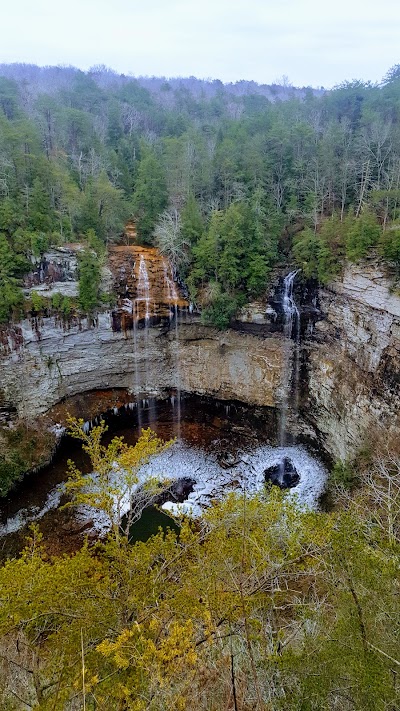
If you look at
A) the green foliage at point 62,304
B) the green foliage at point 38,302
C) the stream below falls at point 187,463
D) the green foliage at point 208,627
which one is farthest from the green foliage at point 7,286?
the green foliage at point 208,627

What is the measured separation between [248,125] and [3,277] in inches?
894

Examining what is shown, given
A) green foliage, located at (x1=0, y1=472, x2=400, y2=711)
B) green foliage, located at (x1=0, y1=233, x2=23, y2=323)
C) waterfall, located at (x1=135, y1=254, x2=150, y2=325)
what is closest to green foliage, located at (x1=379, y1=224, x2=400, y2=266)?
waterfall, located at (x1=135, y1=254, x2=150, y2=325)

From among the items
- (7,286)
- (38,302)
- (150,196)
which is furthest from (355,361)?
(7,286)

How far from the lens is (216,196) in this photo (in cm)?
2695

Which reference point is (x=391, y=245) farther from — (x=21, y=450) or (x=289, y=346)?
(x=21, y=450)

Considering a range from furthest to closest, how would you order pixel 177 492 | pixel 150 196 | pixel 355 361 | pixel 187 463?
pixel 150 196
pixel 187 463
pixel 355 361
pixel 177 492

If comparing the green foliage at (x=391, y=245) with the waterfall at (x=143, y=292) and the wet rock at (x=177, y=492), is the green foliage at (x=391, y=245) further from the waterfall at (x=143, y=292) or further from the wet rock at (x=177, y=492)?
the wet rock at (x=177, y=492)

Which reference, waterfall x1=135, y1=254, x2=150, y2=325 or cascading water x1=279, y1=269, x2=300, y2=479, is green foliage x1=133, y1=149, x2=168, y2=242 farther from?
cascading water x1=279, y1=269, x2=300, y2=479

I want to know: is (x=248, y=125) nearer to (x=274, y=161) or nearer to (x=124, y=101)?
(x=274, y=161)

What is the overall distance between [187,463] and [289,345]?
25.6 ft

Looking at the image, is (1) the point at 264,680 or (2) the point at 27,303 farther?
(2) the point at 27,303

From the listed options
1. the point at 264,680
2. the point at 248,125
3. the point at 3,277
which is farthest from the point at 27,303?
the point at 248,125

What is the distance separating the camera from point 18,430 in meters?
19.7

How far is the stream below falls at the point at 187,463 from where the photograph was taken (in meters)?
16.9
